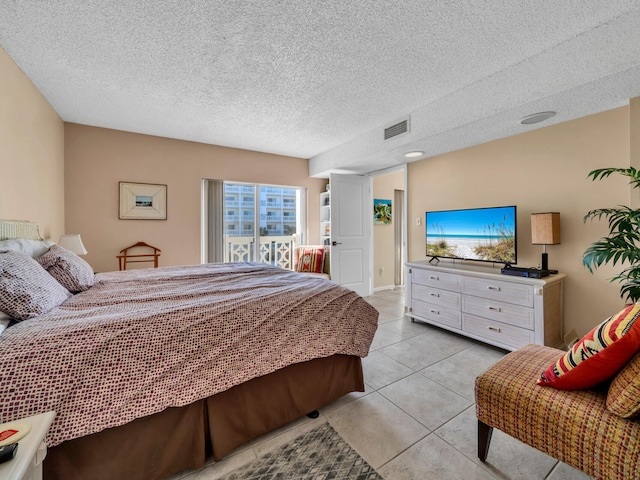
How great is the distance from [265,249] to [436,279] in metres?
2.96

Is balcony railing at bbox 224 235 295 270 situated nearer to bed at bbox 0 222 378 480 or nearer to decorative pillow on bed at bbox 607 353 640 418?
bed at bbox 0 222 378 480

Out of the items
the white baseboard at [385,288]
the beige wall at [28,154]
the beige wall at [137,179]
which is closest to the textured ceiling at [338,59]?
the beige wall at [28,154]

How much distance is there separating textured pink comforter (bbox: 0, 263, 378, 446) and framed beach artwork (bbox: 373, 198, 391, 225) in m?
3.43

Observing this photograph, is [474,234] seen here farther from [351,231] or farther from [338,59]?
[338,59]

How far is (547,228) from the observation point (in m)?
2.50

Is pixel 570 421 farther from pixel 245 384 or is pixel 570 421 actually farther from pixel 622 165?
pixel 622 165

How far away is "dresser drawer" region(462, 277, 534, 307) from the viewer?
2.47 meters

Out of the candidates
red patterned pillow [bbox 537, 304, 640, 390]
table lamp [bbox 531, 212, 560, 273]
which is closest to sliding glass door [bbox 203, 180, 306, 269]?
table lamp [bbox 531, 212, 560, 273]

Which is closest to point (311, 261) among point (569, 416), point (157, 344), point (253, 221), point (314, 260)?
point (314, 260)

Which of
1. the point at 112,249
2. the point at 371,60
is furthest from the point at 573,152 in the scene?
the point at 112,249

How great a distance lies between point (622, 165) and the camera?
2270 mm

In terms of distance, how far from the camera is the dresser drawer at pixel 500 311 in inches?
97.7

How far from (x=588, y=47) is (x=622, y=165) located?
109 cm

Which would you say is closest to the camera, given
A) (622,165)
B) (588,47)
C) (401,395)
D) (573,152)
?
(588,47)
